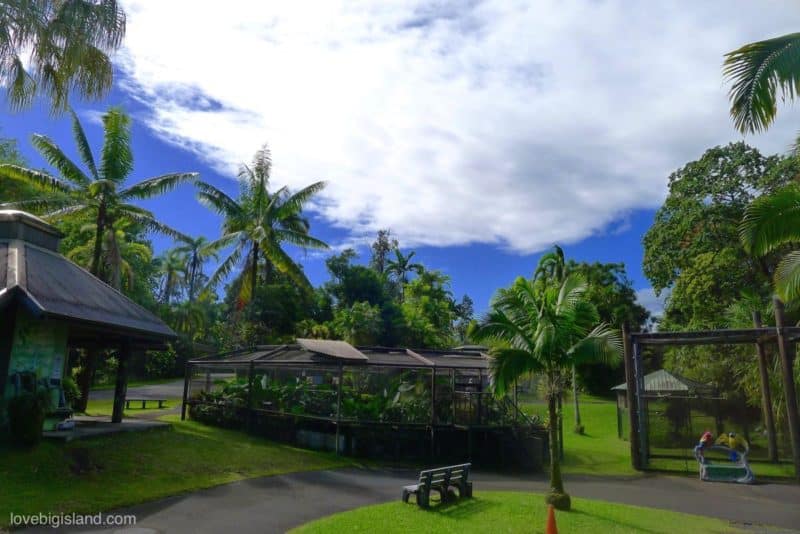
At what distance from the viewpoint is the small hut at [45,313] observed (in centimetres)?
1273

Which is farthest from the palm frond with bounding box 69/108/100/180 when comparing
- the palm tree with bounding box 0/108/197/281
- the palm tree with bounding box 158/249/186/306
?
the palm tree with bounding box 158/249/186/306

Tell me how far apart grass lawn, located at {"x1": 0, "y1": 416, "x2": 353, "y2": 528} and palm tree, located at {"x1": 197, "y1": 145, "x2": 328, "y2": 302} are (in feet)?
34.7

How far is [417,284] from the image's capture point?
1797 inches

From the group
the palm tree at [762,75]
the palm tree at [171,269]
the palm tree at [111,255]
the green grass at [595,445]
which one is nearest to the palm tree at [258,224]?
the palm tree at [111,255]

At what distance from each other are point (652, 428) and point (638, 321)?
101ft

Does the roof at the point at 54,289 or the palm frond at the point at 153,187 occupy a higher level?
the palm frond at the point at 153,187

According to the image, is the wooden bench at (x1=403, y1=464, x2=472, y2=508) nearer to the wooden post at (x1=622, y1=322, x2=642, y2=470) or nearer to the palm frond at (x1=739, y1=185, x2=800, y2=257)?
the palm frond at (x1=739, y1=185, x2=800, y2=257)

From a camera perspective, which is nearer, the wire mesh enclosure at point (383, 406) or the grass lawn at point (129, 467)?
the grass lawn at point (129, 467)

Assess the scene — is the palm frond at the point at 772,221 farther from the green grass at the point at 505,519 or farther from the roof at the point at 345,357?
the roof at the point at 345,357

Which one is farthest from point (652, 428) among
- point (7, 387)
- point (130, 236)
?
point (130, 236)

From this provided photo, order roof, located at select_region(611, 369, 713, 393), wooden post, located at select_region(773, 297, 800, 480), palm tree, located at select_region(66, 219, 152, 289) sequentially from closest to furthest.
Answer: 1. wooden post, located at select_region(773, 297, 800, 480)
2. roof, located at select_region(611, 369, 713, 393)
3. palm tree, located at select_region(66, 219, 152, 289)

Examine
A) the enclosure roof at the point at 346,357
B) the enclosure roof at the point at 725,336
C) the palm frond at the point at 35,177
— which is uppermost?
the palm frond at the point at 35,177

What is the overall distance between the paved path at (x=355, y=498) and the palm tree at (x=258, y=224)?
13.7 meters

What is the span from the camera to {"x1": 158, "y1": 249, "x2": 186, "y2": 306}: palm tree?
59125 millimetres
